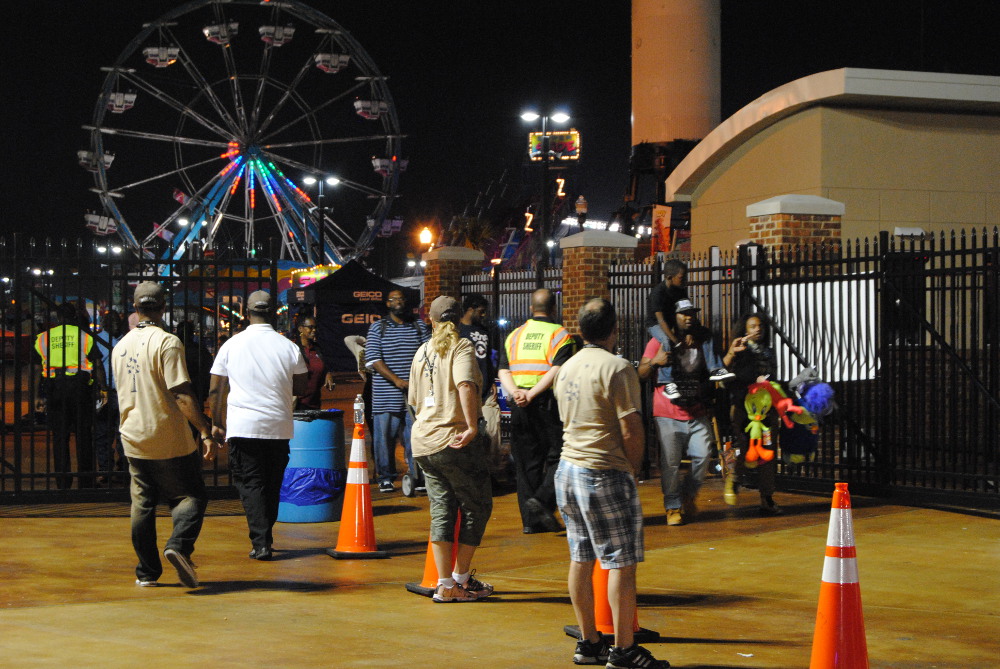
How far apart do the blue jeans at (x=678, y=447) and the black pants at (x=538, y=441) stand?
3.23 ft

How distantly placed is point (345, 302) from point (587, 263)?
18589 mm

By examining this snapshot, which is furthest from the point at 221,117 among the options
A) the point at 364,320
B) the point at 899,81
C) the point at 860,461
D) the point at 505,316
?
the point at 860,461

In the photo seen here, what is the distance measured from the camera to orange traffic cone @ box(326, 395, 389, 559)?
8.34m

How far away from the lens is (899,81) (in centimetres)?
1525

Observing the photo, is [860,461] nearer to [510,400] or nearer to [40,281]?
[510,400]

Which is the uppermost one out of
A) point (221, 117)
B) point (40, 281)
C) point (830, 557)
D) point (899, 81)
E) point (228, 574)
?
point (221, 117)

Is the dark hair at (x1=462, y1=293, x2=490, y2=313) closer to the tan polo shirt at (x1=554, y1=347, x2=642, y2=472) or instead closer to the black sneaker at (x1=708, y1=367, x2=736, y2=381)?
the black sneaker at (x1=708, y1=367, x2=736, y2=381)

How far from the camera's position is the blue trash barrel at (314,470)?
9.67 meters

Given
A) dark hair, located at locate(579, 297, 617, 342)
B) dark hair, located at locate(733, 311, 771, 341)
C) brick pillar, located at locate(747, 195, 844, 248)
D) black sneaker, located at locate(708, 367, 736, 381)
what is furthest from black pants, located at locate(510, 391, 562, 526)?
brick pillar, located at locate(747, 195, 844, 248)

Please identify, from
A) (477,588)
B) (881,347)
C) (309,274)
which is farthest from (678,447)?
(309,274)

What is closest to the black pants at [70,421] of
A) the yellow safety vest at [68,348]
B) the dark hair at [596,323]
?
the yellow safety vest at [68,348]

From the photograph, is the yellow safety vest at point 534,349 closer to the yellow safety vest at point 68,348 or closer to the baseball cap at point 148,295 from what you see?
the baseball cap at point 148,295

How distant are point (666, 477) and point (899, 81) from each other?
7.84 meters

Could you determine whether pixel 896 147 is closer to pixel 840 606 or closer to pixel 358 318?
pixel 840 606
